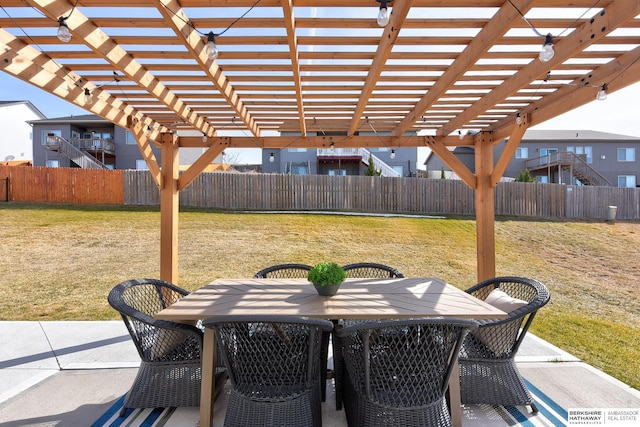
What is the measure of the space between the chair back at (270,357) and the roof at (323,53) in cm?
193

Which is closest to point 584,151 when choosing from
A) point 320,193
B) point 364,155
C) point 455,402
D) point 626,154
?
point 626,154

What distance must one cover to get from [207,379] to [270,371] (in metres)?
0.55

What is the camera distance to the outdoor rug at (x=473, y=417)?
231cm

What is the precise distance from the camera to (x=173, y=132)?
4.66 m

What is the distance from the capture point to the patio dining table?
2.20 metres

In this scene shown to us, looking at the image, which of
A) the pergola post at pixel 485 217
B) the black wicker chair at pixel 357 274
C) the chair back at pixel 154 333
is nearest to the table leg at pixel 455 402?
the black wicker chair at pixel 357 274

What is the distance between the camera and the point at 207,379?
88.7 inches

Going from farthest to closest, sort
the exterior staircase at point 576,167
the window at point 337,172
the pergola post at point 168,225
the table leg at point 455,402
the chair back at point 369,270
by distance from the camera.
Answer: the window at point 337,172 < the exterior staircase at point 576,167 < the pergola post at point 168,225 < the chair back at point 369,270 < the table leg at point 455,402

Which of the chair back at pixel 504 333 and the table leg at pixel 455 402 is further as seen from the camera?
the chair back at pixel 504 333

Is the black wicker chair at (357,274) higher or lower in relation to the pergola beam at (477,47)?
lower

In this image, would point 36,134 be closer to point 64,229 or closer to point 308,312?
point 64,229

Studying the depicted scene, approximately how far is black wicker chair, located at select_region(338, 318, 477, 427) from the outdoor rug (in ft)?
2.15

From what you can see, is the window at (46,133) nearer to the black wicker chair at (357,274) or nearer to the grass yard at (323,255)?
the grass yard at (323,255)

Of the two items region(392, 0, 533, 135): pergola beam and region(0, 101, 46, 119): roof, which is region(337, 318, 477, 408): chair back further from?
region(0, 101, 46, 119): roof
